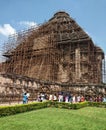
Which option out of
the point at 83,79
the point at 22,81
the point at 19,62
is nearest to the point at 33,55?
the point at 19,62

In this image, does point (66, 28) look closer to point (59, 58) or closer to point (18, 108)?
point (59, 58)

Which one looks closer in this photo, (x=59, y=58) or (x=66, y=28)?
(x=59, y=58)

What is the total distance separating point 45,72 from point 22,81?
812 cm

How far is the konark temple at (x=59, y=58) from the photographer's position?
35.2 metres

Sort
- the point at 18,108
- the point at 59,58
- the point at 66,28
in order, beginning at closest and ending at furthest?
the point at 18,108 < the point at 59,58 < the point at 66,28

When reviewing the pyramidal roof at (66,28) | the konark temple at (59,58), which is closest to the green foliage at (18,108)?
the konark temple at (59,58)

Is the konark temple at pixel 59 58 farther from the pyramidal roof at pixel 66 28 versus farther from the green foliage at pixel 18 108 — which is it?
the green foliage at pixel 18 108

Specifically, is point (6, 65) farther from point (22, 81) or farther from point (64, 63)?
point (22, 81)

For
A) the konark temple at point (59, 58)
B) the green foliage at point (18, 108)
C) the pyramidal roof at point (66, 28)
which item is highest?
the pyramidal roof at point (66, 28)

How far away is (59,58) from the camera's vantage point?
128ft

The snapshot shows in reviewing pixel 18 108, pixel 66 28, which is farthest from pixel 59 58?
pixel 18 108

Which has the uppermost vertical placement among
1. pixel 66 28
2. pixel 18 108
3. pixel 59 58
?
pixel 66 28

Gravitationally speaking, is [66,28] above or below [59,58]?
above

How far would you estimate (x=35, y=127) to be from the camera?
11156 millimetres
